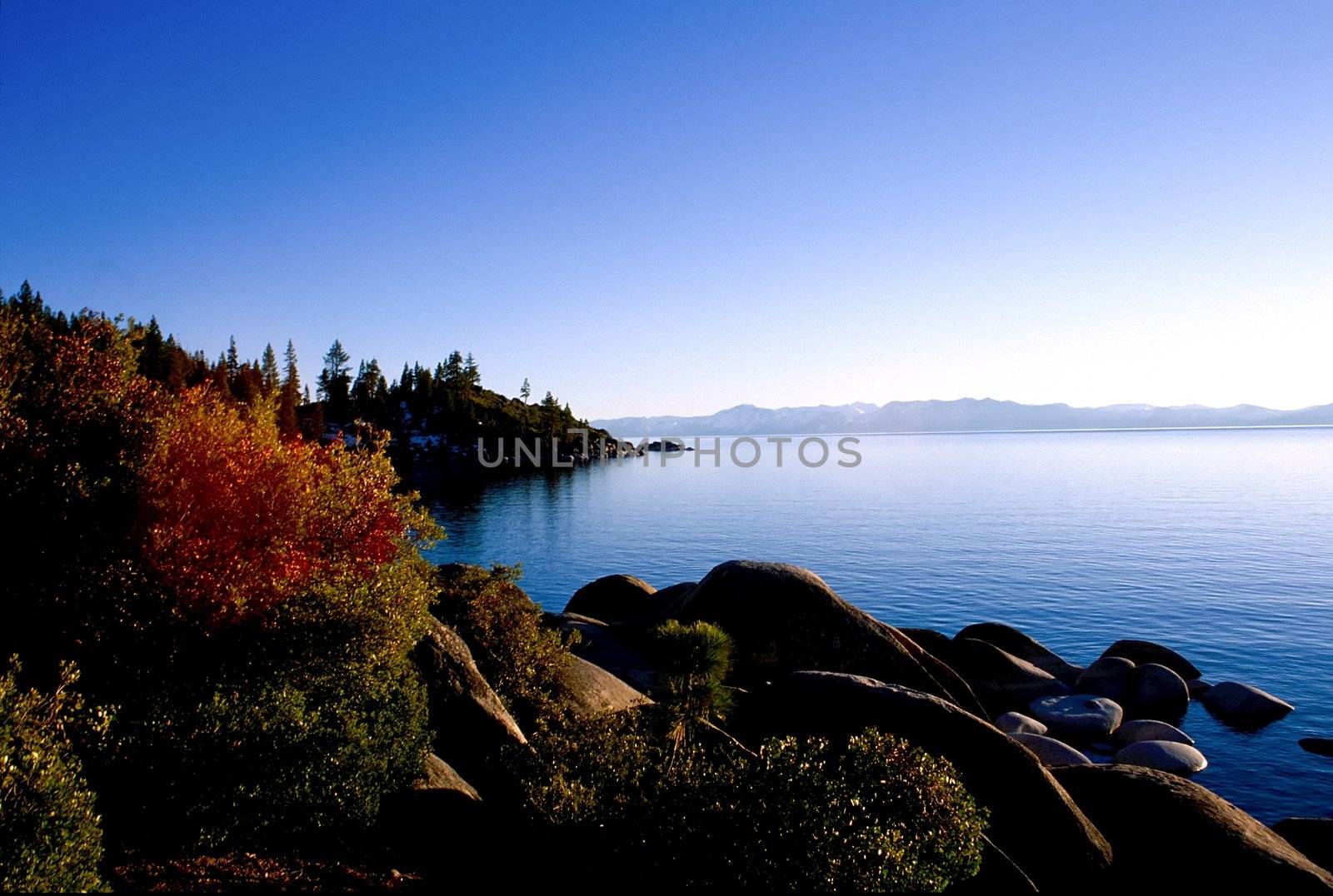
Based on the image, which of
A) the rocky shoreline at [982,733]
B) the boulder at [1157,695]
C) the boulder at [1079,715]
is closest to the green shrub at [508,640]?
the rocky shoreline at [982,733]

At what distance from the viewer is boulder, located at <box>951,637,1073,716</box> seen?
29.5 metres

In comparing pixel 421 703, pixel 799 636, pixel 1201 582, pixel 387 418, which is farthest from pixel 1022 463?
pixel 421 703

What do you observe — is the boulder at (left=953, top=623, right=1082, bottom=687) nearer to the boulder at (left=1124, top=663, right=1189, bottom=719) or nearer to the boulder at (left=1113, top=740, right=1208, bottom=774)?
the boulder at (left=1124, top=663, right=1189, bottom=719)

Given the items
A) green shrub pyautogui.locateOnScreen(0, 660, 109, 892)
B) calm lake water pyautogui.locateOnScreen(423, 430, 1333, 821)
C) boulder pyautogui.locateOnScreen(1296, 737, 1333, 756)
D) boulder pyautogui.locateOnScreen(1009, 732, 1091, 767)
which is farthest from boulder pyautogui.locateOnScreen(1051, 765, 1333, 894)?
green shrub pyautogui.locateOnScreen(0, 660, 109, 892)

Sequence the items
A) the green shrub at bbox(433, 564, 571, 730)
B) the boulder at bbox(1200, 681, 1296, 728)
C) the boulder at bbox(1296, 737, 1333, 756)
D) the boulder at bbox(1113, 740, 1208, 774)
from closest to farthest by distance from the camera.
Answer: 1. the green shrub at bbox(433, 564, 571, 730)
2. the boulder at bbox(1113, 740, 1208, 774)
3. the boulder at bbox(1296, 737, 1333, 756)
4. the boulder at bbox(1200, 681, 1296, 728)

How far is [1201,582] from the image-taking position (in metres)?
48.4

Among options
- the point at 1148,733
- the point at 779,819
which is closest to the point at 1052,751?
the point at 1148,733

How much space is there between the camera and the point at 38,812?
8477mm

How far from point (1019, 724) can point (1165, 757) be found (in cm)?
434

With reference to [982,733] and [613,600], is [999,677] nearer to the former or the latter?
[982,733]

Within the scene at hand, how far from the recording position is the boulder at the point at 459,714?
16406mm

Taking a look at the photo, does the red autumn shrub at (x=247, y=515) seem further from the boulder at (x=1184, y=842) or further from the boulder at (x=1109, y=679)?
the boulder at (x=1109, y=679)

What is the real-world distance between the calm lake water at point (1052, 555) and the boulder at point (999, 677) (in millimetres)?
5163

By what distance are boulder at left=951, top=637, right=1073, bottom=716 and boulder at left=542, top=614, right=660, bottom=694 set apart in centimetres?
1394
